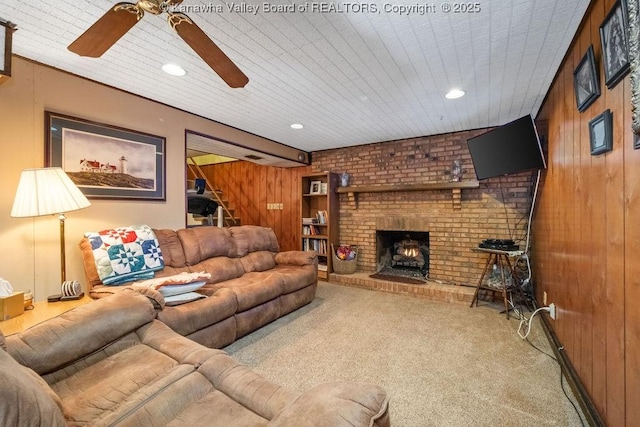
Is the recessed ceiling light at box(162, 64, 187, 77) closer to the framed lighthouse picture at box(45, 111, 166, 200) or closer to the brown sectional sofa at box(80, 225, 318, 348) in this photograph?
the framed lighthouse picture at box(45, 111, 166, 200)

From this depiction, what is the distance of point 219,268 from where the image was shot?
115 inches

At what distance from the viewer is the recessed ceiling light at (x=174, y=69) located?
2.13 meters

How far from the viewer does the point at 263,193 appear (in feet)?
18.1

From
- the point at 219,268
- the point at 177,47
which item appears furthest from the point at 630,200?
the point at 219,268

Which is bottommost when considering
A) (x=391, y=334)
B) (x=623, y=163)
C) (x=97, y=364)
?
(x=391, y=334)

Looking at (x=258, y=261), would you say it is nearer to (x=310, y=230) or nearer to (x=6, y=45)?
(x=310, y=230)

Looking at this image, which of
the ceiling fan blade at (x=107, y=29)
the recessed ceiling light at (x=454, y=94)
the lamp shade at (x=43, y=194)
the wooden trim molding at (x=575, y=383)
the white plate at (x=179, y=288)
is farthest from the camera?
the recessed ceiling light at (x=454, y=94)

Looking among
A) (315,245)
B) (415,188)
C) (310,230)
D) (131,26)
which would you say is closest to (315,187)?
(310,230)

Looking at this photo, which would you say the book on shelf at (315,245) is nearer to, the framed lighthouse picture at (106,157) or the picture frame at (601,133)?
the framed lighthouse picture at (106,157)

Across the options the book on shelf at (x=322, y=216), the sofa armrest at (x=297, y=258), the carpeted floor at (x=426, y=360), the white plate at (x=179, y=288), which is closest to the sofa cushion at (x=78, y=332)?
the white plate at (x=179, y=288)

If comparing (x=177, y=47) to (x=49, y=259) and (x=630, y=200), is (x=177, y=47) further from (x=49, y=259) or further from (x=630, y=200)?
(x=630, y=200)

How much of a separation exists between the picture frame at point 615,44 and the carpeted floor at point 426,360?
5.76 ft

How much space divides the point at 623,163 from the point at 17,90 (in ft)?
12.0

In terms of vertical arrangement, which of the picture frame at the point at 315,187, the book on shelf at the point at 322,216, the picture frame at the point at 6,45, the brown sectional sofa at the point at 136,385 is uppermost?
the picture frame at the point at 6,45
